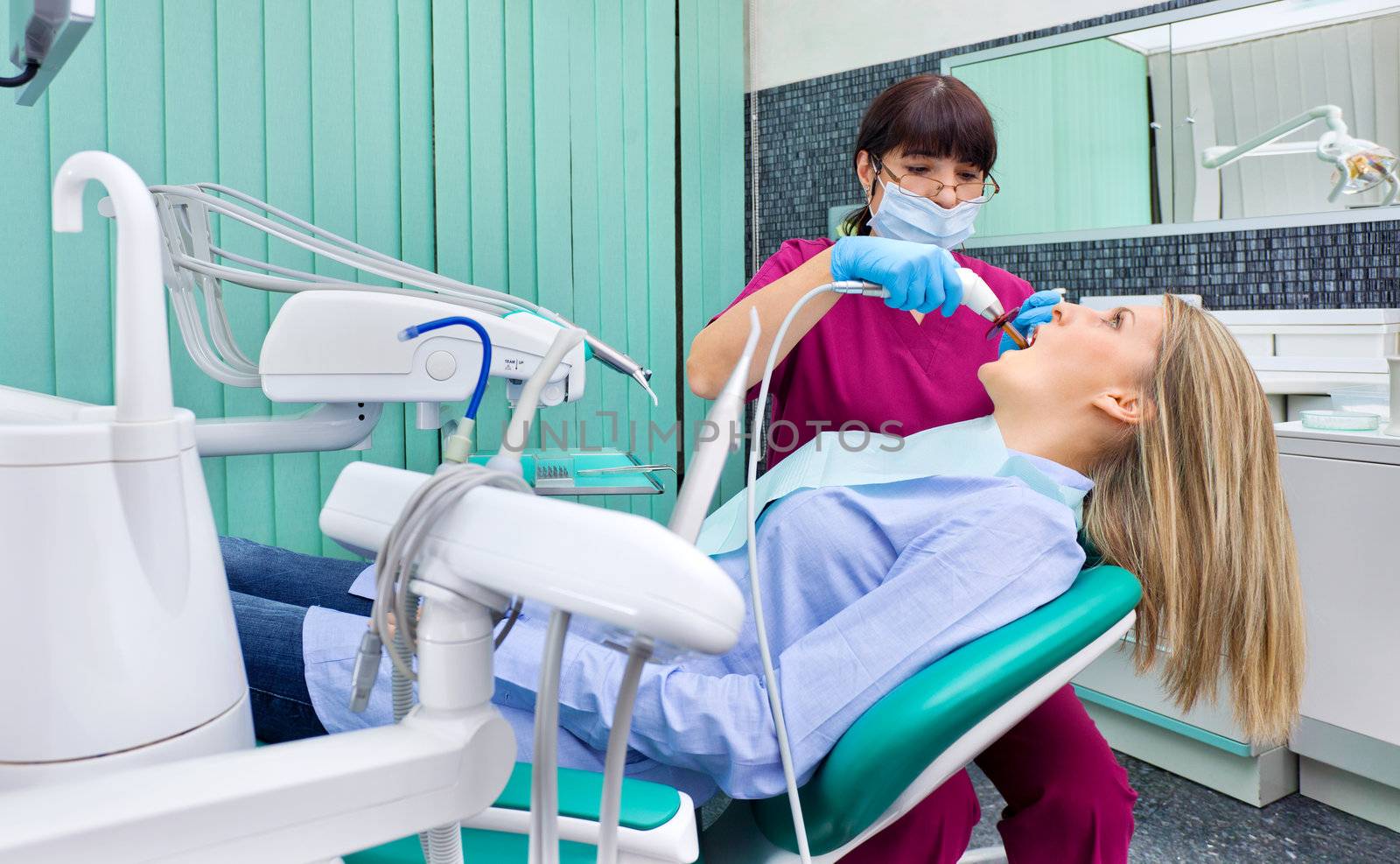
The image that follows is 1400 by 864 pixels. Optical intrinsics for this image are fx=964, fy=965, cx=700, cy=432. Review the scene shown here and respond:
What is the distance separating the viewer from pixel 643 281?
280cm

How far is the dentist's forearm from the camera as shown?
1375 mm

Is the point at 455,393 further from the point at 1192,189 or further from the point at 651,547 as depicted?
the point at 1192,189

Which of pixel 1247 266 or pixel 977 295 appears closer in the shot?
pixel 977 295

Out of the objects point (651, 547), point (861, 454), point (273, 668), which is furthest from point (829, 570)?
point (651, 547)

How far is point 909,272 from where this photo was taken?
1212mm

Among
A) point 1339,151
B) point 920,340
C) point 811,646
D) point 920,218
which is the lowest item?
point 811,646

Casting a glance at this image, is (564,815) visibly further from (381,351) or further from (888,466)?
(381,351)

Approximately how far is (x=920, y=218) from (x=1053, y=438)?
18.4 inches

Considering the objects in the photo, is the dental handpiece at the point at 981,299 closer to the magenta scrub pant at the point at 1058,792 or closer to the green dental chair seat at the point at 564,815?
the magenta scrub pant at the point at 1058,792

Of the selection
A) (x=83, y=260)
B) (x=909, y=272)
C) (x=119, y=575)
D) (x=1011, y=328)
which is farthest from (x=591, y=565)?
(x=83, y=260)

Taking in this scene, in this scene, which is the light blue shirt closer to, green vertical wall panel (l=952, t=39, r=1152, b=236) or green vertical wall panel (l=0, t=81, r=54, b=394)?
green vertical wall panel (l=0, t=81, r=54, b=394)

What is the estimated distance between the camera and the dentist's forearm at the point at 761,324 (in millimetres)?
1375

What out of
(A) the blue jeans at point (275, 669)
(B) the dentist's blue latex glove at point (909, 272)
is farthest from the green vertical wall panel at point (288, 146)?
(B) the dentist's blue latex glove at point (909, 272)

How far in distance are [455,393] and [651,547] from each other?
1.20 meters
